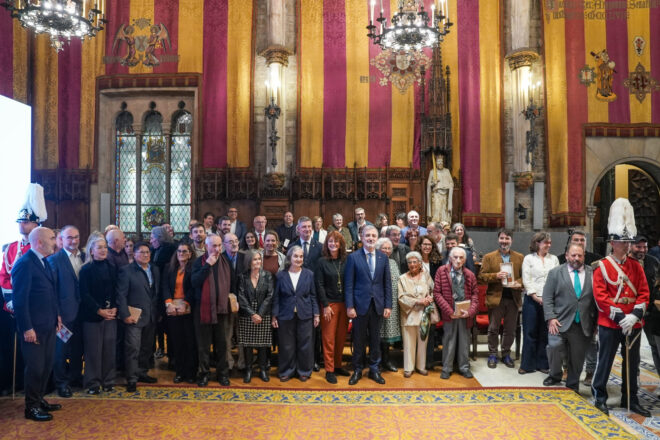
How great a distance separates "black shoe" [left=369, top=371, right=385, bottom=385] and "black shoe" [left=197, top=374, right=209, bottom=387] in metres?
1.72

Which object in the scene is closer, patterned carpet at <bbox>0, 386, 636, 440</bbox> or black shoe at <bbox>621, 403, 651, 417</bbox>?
patterned carpet at <bbox>0, 386, 636, 440</bbox>

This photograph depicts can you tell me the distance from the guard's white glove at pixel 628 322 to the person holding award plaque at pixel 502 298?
136cm

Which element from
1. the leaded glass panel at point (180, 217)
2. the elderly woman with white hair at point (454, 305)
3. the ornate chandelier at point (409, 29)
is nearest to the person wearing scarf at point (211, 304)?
the elderly woman with white hair at point (454, 305)

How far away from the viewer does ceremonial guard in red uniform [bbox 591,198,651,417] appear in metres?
3.60

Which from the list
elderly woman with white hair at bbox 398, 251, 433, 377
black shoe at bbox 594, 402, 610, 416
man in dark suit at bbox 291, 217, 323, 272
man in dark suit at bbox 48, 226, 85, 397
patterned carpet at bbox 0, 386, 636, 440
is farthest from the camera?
man in dark suit at bbox 291, 217, 323, 272

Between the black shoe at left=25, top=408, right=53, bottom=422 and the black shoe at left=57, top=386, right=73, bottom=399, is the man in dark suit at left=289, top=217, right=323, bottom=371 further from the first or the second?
the black shoe at left=25, top=408, right=53, bottom=422

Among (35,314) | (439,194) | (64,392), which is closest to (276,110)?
(439,194)

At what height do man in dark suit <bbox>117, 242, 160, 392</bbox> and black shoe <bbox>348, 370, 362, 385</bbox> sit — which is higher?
man in dark suit <bbox>117, 242, 160, 392</bbox>

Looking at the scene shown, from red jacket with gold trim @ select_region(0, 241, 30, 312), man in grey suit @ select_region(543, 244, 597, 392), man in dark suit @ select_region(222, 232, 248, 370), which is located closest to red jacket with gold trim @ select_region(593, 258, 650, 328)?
man in grey suit @ select_region(543, 244, 597, 392)

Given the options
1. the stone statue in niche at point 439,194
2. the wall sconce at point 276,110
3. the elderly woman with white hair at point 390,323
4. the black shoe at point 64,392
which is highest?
the wall sconce at point 276,110

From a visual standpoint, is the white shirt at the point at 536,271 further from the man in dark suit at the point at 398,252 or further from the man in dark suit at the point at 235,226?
the man in dark suit at the point at 235,226

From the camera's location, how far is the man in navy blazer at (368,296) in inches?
175

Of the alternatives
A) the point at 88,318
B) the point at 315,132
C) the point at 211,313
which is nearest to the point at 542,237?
the point at 211,313

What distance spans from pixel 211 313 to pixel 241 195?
478 cm
